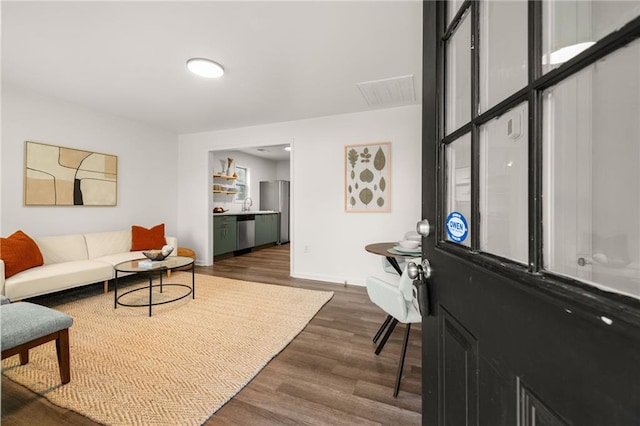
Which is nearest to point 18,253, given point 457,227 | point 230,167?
point 457,227

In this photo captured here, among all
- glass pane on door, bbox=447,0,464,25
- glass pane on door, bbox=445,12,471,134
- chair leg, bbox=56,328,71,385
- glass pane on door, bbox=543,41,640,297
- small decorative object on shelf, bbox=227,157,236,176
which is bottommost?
chair leg, bbox=56,328,71,385

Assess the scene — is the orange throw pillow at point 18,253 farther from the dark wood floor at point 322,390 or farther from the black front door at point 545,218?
the black front door at point 545,218

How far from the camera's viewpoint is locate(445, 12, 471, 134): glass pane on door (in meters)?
0.64

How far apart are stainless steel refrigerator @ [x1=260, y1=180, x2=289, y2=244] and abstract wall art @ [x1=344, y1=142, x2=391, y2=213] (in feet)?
12.7

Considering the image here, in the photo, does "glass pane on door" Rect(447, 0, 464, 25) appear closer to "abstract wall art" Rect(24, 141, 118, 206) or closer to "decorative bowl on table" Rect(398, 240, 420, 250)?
"decorative bowl on table" Rect(398, 240, 420, 250)

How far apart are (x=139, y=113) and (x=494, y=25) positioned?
4.53m

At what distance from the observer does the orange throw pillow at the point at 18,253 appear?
8.10 ft

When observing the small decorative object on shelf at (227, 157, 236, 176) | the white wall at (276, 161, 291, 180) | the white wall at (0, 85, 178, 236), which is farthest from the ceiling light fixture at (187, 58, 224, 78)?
the white wall at (276, 161, 291, 180)

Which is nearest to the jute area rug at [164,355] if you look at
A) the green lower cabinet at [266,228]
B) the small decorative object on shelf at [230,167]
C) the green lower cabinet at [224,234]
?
the green lower cabinet at [224,234]

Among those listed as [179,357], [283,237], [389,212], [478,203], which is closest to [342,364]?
[179,357]

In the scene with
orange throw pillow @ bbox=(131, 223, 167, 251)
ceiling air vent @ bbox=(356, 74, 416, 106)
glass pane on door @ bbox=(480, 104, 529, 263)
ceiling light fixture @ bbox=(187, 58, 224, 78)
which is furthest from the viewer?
orange throw pillow @ bbox=(131, 223, 167, 251)

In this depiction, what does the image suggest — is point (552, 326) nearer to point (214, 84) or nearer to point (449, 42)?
point (449, 42)

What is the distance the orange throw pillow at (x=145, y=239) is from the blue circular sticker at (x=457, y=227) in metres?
4.19

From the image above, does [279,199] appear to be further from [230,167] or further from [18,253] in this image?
[18,253]
